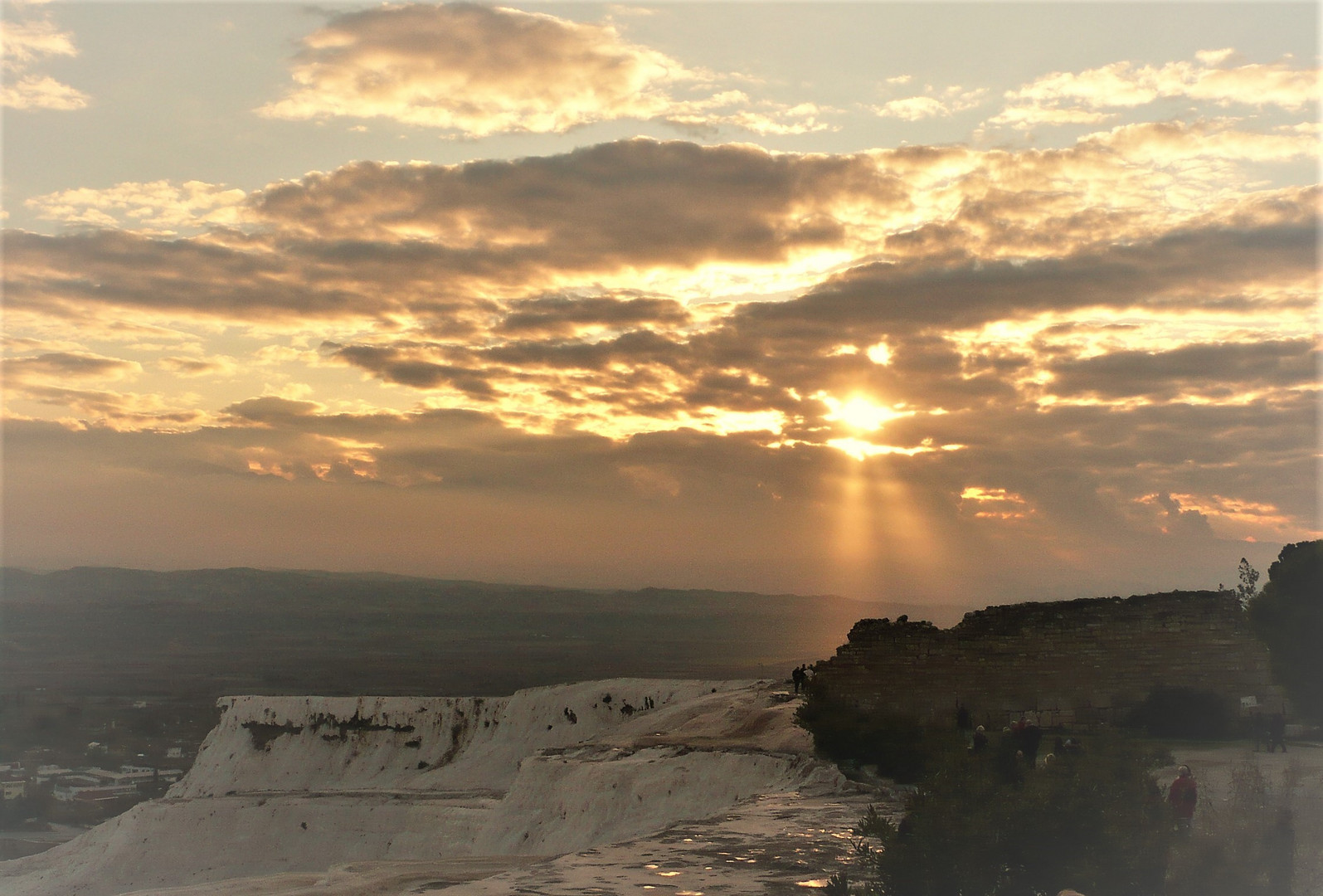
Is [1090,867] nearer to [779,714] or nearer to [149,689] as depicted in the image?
[779,714]

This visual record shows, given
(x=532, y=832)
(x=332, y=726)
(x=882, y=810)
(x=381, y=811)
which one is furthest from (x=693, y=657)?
(x=882, y=810)

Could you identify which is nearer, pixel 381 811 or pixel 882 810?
pixel 882 810

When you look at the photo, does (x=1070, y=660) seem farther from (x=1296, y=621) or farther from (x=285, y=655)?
(x=285, y=655)

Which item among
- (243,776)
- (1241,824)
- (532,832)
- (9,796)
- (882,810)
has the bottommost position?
(9,796)

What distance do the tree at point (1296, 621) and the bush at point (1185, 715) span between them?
4437 mm

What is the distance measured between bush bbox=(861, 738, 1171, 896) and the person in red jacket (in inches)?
11.7

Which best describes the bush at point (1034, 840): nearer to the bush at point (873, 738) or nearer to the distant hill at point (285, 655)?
the bush at point (873, 738)

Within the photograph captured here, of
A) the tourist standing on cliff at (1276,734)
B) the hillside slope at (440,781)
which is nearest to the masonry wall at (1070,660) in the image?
the tourist standing on cliff at (1276,734)

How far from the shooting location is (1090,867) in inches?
506

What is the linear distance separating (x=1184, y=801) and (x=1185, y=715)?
40.2 feet

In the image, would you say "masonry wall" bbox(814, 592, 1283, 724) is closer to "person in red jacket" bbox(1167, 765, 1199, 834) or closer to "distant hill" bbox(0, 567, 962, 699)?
"person in red jacket" bbox(1167, 765, 1199, 834)

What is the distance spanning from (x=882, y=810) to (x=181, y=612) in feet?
645

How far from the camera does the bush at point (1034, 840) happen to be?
12859mm

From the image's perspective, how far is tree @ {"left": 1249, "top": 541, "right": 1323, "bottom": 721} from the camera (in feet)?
96.5
